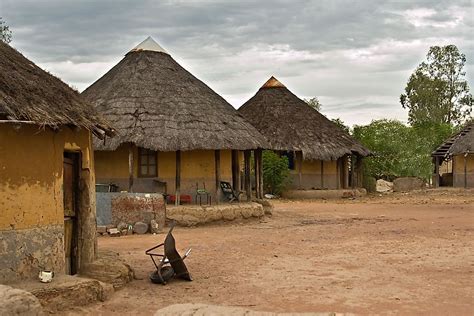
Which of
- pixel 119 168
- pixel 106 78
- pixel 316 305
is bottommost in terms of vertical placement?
pixel 316 305

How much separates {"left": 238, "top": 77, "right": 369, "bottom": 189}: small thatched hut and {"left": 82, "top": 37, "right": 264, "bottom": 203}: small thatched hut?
27.6 feet

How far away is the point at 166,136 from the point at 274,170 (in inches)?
406

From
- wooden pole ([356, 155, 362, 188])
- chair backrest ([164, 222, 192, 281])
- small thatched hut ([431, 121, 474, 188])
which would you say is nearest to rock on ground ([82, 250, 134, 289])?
chair backrest ([164, 222, 192, 281])

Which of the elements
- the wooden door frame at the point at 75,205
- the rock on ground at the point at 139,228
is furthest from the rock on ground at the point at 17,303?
the rock on ground at the point at 139,228

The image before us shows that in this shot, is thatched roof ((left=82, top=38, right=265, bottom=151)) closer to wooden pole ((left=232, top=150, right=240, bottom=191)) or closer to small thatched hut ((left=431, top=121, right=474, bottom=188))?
wooden pole ((left=232, top=150, right=240, bottom=191))

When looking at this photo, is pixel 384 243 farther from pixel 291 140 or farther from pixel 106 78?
pixel 291 140

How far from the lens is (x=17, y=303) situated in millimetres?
5617

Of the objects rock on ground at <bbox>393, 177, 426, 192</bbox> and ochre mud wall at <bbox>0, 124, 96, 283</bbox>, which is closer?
ochre mud wall at <bbox>0, 124, 96, 283</bbox>

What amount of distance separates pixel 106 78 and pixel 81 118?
40.5 ft

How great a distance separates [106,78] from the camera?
824 inches

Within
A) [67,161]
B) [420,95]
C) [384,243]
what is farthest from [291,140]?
[420,95]

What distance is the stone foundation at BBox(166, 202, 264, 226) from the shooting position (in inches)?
648

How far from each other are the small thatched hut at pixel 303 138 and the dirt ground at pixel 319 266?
31.2 ft

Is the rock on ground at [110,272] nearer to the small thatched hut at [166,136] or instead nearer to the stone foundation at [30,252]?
the stone foundation at [30,252]
